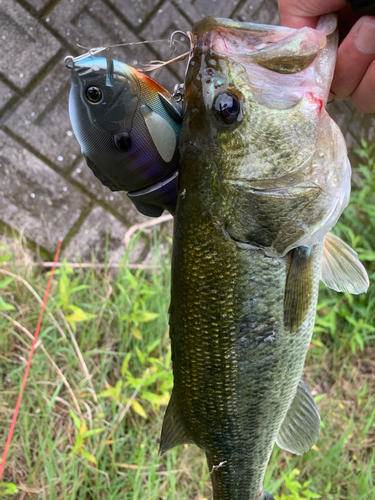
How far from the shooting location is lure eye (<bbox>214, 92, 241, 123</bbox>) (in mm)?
949

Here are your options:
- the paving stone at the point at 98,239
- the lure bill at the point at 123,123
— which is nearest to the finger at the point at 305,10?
the lure bill at the point at 123,123

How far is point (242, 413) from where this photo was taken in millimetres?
1161

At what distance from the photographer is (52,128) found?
2418 mm

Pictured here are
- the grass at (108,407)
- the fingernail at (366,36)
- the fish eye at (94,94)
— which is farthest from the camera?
the grass at (108,407)

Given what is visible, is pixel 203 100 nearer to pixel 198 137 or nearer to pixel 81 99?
pixel 198 137

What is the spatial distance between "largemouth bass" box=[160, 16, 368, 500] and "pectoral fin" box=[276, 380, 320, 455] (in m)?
0.12

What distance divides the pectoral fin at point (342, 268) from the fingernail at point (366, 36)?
615mm

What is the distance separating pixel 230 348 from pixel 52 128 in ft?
6.56

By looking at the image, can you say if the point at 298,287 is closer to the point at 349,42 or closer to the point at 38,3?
the point at 349,42

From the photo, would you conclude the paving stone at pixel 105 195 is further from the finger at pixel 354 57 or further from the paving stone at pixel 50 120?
the finger at pixel 354 57

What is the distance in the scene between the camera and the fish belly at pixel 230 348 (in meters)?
1.03

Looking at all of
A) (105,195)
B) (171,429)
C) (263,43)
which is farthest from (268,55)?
(105,195)

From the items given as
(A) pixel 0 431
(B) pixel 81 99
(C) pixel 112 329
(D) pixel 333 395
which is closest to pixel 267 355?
(B) pixel 81 99

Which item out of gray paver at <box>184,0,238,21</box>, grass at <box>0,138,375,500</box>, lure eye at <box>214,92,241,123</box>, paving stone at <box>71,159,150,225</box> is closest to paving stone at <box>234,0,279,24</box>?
gray paver at <box>184,0,238,21</box>
